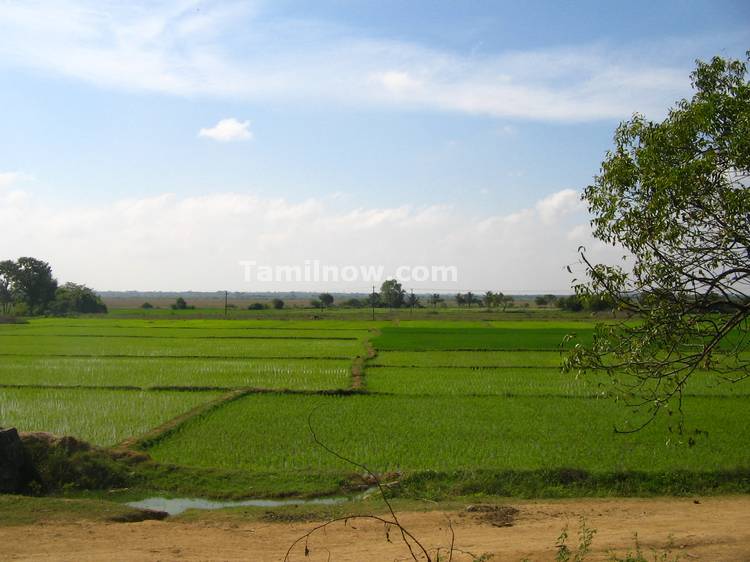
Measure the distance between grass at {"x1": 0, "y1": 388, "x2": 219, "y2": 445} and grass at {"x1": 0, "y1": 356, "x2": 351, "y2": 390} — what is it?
1.61m

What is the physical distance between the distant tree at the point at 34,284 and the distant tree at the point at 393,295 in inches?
1823

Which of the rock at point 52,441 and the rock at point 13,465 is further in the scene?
the rock at point 52,441

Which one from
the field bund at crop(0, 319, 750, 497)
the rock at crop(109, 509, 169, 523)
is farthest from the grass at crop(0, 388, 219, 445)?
the rock at crop(109, 509, 169, 523)

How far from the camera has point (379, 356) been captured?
28.1 meters

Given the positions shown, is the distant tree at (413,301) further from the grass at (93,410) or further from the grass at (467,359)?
the grass at (93,410)

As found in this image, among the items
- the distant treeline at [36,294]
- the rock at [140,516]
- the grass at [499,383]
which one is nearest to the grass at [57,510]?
the rock at [140,516]

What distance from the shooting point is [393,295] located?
319 feet

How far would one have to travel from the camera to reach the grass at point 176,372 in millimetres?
19922

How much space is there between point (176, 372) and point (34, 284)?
6434 cm

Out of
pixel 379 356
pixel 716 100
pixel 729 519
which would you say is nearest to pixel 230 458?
pixel 729 519

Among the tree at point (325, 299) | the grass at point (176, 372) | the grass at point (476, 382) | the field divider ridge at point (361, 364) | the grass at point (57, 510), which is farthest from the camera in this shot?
the tree at point (325, 299)

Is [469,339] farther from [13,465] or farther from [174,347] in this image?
[13,465]

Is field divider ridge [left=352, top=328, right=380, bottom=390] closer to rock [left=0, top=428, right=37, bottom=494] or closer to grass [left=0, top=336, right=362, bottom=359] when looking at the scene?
grass [left=0, top=336, right=362, bottom=359]

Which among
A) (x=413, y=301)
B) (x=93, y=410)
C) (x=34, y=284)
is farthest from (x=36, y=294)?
(x=93, y=410)
